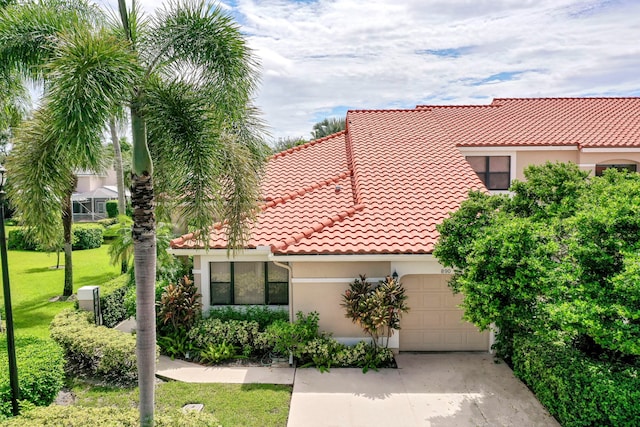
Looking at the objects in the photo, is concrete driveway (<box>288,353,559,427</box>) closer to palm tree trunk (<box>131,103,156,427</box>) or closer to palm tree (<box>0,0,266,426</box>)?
palm tree trunk (<box>131,103,156,427</box>)

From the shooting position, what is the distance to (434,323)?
11.9 m

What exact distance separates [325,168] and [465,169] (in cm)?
520

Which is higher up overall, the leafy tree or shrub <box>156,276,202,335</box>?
the leafy tree

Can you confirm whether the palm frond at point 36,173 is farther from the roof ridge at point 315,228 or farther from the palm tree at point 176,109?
the roof ridge at point 315,228

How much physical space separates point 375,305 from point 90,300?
8.29m

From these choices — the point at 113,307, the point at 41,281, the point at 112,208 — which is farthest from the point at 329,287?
the point at 112,208

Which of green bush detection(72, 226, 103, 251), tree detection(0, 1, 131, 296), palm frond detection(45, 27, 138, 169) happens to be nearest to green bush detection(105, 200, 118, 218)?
green bush detection(72, 226, 103, 251)

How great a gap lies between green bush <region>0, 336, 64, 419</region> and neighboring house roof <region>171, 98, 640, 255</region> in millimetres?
3862

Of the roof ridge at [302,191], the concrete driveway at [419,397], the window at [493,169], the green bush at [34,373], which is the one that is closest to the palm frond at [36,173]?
the green bush at [34,373]

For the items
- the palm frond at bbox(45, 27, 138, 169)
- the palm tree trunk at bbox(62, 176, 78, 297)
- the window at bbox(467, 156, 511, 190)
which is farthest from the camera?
the window at bbox(467, 156, 511, 190)

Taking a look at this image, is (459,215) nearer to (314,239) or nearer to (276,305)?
(314,239)

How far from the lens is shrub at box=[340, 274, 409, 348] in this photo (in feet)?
34.6

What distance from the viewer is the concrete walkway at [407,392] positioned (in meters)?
8.55

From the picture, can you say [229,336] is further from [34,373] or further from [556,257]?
[556,257]
